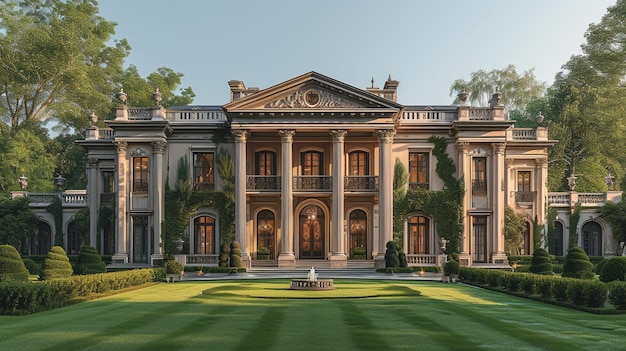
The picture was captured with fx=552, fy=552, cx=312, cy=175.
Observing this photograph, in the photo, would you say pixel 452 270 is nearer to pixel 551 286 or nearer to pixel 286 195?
pixel 551 286

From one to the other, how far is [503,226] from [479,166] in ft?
14.0

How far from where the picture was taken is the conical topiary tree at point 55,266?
2198 cm

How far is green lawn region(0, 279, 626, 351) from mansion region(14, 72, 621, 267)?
15780 millimetres

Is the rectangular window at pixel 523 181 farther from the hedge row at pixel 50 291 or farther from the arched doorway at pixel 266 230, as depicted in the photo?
the hedge row at pixel 50 291

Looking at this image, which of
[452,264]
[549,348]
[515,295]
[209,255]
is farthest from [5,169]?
[549,348]

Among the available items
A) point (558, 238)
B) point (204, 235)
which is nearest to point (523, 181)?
point (558, 238)

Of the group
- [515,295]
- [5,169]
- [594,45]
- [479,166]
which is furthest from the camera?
[594,45]

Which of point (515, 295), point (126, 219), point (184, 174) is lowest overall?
point (515, 295)

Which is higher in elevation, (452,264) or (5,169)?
(5,169)

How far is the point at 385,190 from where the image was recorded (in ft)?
115

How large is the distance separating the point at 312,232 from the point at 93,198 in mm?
15397

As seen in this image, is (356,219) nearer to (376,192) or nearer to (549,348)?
(376,192)

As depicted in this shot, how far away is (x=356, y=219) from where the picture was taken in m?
37.9

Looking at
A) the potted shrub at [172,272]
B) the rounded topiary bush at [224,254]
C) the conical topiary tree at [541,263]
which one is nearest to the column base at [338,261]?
the rounded topiary bush at [224,254]
